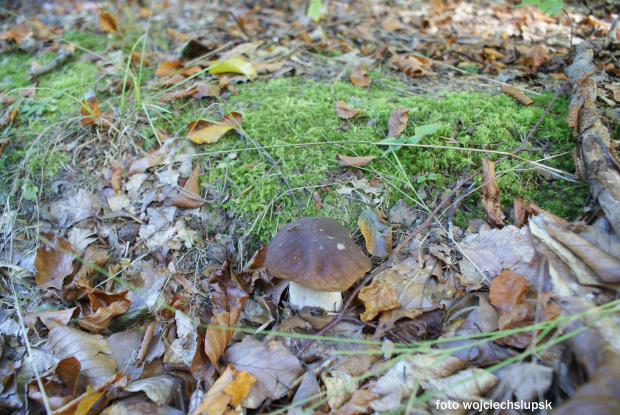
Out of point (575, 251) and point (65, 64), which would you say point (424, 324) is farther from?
point (65, 64)

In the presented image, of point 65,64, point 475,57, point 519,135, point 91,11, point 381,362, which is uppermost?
point 91,11

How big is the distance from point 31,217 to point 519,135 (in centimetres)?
453

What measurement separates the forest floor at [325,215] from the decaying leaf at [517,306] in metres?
0.01

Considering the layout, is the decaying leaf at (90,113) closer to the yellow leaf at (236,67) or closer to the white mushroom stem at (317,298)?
the yellow leaf at (236,67)

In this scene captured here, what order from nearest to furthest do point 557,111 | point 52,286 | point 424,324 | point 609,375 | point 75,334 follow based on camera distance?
point 609,375 → point 424,324 → point 75,334 → point 52,286 → point 557,111

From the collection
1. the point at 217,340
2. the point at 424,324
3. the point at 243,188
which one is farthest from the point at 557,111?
the point at 217,340

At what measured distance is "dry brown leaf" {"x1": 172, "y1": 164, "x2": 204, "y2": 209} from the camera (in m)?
3.08

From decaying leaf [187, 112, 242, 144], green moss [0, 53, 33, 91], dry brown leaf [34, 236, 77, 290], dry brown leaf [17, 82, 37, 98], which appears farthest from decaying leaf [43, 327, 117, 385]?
green moss [0, 53, 33, 91]

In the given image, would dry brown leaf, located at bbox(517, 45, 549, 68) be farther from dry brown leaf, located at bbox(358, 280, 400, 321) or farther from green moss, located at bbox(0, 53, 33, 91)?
green moss, located at bbox(0, 53, 33, 91)

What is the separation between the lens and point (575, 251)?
198 centimetres

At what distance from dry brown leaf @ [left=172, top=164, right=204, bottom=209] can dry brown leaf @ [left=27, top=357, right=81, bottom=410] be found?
1.43 metres

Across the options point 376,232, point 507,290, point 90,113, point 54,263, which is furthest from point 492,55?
point 54,263

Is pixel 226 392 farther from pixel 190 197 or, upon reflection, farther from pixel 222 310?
pixel 190 197

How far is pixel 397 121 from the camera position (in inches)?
120
